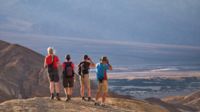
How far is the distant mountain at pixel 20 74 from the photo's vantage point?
5640cm

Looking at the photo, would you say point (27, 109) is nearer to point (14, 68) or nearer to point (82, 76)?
point (82, 76)

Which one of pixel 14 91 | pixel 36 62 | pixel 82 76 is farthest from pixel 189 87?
pixel 82 76

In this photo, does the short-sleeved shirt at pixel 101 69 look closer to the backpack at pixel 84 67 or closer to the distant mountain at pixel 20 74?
the backpack at pixel 84 67

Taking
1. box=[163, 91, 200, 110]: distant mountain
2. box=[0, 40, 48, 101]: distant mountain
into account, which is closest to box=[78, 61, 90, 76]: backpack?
box=[0, 40, 48, 101]: distant mountain

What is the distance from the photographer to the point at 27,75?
208 feet

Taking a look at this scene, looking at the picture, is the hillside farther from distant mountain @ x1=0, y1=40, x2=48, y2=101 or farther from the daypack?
distant mountain @ x1=0, y1=40, x2=48, y2=101

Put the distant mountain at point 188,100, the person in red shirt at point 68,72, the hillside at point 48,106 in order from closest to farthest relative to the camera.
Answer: the hillside at point 48,106
the person in red shirt at point 68,72
the distant mountain at point 188,100

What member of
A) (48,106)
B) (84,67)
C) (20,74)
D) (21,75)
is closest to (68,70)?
(84,67)

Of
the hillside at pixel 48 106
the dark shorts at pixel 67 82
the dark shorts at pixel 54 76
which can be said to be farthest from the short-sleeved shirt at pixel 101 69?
the dark shorts at pixel 54 76

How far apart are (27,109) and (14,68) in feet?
154

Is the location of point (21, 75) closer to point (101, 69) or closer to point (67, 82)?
point (67, 82)

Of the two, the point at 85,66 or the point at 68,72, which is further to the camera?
the point at 85,66

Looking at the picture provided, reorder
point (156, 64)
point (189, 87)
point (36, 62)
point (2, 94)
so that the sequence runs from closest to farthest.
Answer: point (2, 94)
point (36, 62)
point (189, 87)
point (156, 64)

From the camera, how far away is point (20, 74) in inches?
2500
